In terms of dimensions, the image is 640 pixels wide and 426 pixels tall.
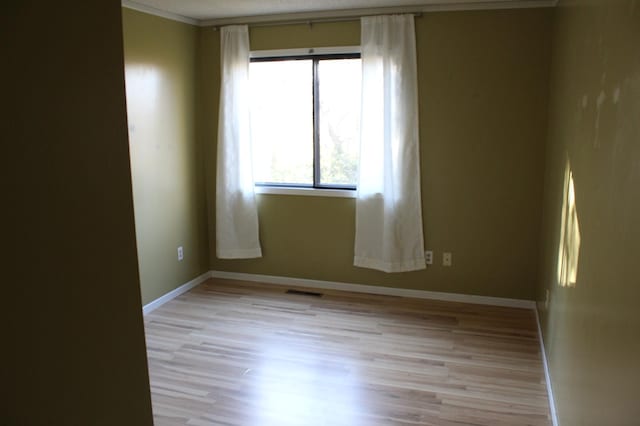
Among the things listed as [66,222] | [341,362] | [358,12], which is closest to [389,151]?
[358,12]

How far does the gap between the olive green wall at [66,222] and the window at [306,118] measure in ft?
10.5

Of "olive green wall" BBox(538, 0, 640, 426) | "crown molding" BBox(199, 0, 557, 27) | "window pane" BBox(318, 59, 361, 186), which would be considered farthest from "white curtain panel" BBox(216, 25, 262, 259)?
"olive green wall" BBox(538, 0, 640, 426)

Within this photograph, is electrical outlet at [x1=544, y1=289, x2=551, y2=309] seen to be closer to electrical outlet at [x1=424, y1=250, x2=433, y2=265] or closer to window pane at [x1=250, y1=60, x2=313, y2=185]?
electrical outlet at [x1=424, y1=250, x2=433, y2=265]

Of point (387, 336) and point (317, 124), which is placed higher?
point (317, 124)

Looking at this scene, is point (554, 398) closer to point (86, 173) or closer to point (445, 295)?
point (445, 295)

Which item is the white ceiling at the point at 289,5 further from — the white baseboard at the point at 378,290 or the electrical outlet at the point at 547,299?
the white baseboard at the point at 378,290

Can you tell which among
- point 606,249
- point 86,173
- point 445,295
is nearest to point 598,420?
point 606,249

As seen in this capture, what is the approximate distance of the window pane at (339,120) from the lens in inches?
167

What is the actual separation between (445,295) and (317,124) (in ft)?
5.85

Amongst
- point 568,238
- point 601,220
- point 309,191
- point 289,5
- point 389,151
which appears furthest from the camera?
point 309,191

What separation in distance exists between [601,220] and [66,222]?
164cm

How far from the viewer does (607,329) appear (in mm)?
1618

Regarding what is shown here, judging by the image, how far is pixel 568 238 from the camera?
96.3 inches

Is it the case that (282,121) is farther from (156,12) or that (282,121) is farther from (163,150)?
(156,12)
